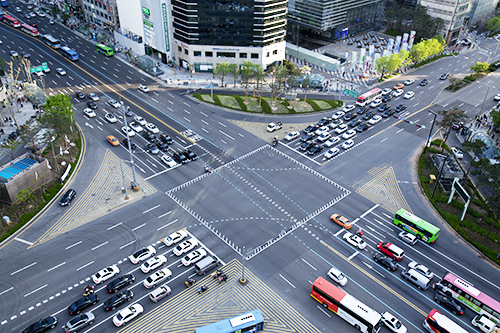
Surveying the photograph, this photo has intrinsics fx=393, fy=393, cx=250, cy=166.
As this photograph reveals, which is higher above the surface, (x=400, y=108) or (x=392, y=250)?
(x=400, y=108)

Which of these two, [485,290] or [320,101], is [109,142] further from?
[485,290]

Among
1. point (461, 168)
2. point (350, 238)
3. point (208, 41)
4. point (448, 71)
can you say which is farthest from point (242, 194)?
point (448, 71)

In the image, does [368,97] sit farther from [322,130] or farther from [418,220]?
[418,220]

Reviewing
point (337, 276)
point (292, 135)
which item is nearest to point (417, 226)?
point (337, 276)

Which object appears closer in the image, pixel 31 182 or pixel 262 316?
pixel 262 316

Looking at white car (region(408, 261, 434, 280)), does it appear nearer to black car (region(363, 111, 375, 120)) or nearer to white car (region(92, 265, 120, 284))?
white car (region(92, 265, 120, 284))

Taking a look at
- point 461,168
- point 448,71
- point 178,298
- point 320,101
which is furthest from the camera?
point 448,71
